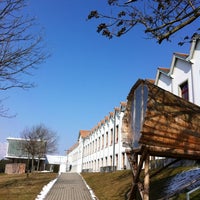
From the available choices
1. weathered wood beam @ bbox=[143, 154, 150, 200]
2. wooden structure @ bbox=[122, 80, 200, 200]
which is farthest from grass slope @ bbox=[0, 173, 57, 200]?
weathered wood beam @ bbox=[143, 154, 150, 200]

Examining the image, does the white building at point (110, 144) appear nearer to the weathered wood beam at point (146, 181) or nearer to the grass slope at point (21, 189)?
the grass slope at point (21, 189)

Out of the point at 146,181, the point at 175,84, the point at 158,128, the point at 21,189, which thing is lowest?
the point at 21,189

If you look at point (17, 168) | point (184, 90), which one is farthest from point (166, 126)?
point (17, 168)

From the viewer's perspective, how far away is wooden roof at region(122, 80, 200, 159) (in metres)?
8.05

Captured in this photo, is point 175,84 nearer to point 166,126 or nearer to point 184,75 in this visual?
point 184,75

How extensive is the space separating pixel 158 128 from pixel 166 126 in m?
0.34

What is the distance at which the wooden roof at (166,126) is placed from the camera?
317 inches

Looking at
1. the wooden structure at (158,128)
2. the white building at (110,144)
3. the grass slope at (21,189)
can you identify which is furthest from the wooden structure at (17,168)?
the wooden structure at (158,128)

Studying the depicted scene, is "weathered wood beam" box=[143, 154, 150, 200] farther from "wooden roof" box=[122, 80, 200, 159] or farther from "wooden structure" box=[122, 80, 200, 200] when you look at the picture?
"wooden roof" box=[122, 80, 200, 159]

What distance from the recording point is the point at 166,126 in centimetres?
834

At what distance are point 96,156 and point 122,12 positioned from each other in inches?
1476

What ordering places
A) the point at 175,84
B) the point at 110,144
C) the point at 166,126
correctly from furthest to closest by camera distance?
1. the point at 110,144
2. the point at 175,84
3. the point at 166,126

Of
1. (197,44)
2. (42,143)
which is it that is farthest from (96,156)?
(197,44)

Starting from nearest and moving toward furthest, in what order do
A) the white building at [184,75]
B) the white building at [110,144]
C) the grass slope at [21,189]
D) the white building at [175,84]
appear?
the grass slope at [21,189] → the white building at [184,75] → the white building at [175,84] → the white building at [110,144]
